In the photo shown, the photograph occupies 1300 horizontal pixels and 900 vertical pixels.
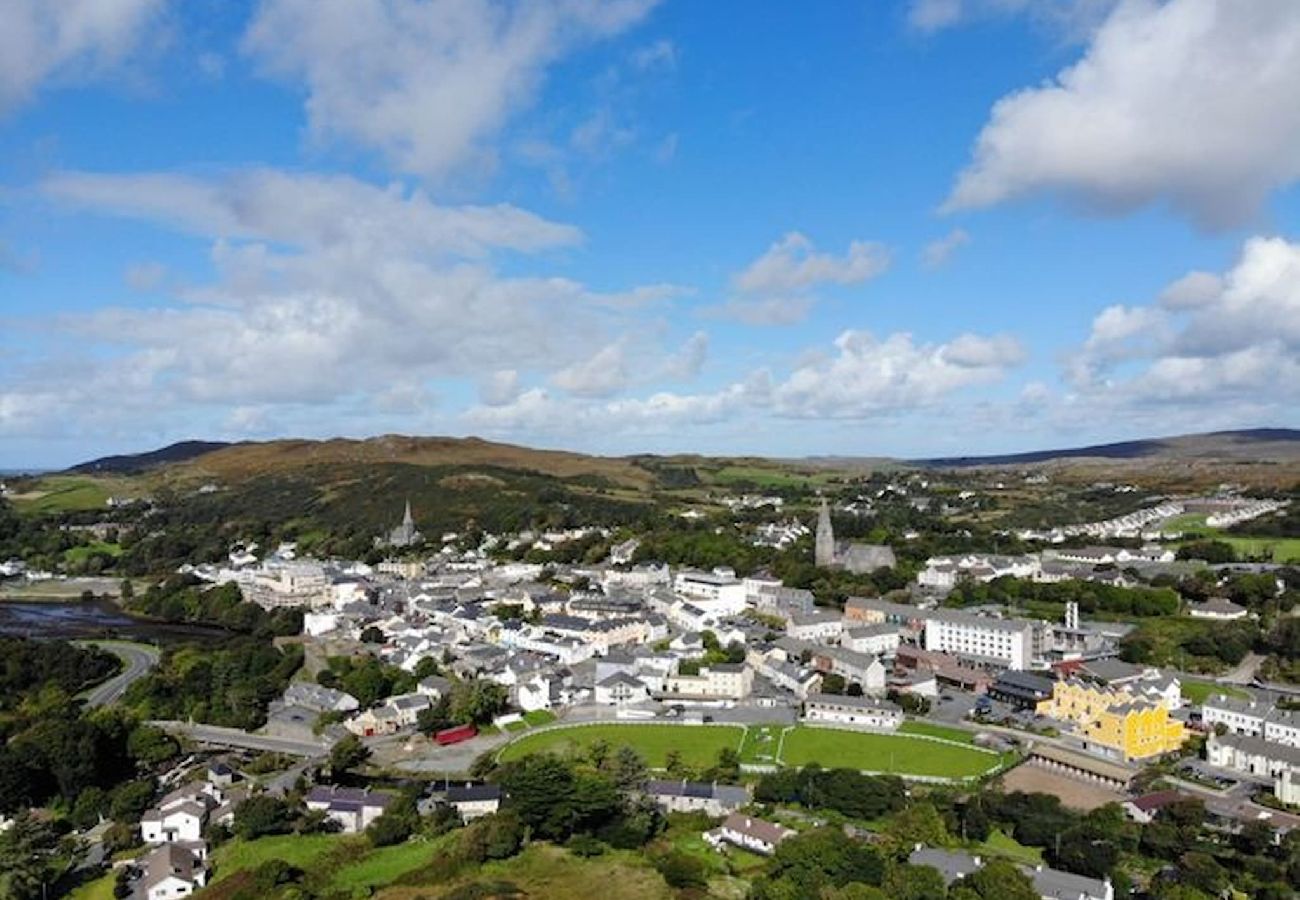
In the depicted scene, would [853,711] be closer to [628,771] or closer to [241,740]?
[628,771]

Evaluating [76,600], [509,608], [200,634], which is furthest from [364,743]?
[76,600]

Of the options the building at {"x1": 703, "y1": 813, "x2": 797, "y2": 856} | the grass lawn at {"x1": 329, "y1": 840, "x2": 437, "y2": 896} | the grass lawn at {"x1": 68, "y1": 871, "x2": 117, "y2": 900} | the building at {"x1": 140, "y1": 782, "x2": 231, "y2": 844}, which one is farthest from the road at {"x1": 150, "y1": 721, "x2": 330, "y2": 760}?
the building at {"x1": 703, "y1": 813, "x2": 797, "y2": 856}

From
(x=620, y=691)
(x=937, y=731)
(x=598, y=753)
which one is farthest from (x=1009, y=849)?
(x=620, y=691)

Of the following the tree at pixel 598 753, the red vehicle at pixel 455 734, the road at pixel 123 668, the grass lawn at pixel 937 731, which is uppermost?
the road at pixel 123 668

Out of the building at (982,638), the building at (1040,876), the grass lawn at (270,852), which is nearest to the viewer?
the building at (1040,876)

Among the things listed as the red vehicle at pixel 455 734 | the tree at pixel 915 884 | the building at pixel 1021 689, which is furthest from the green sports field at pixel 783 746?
the tree at pixel 915 884

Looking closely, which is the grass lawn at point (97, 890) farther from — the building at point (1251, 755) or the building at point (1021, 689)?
the building at point (1251, 755)

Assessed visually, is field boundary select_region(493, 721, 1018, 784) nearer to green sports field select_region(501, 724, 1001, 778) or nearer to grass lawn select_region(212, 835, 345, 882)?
green sports field select_region(501, 724, 1001, 778)
